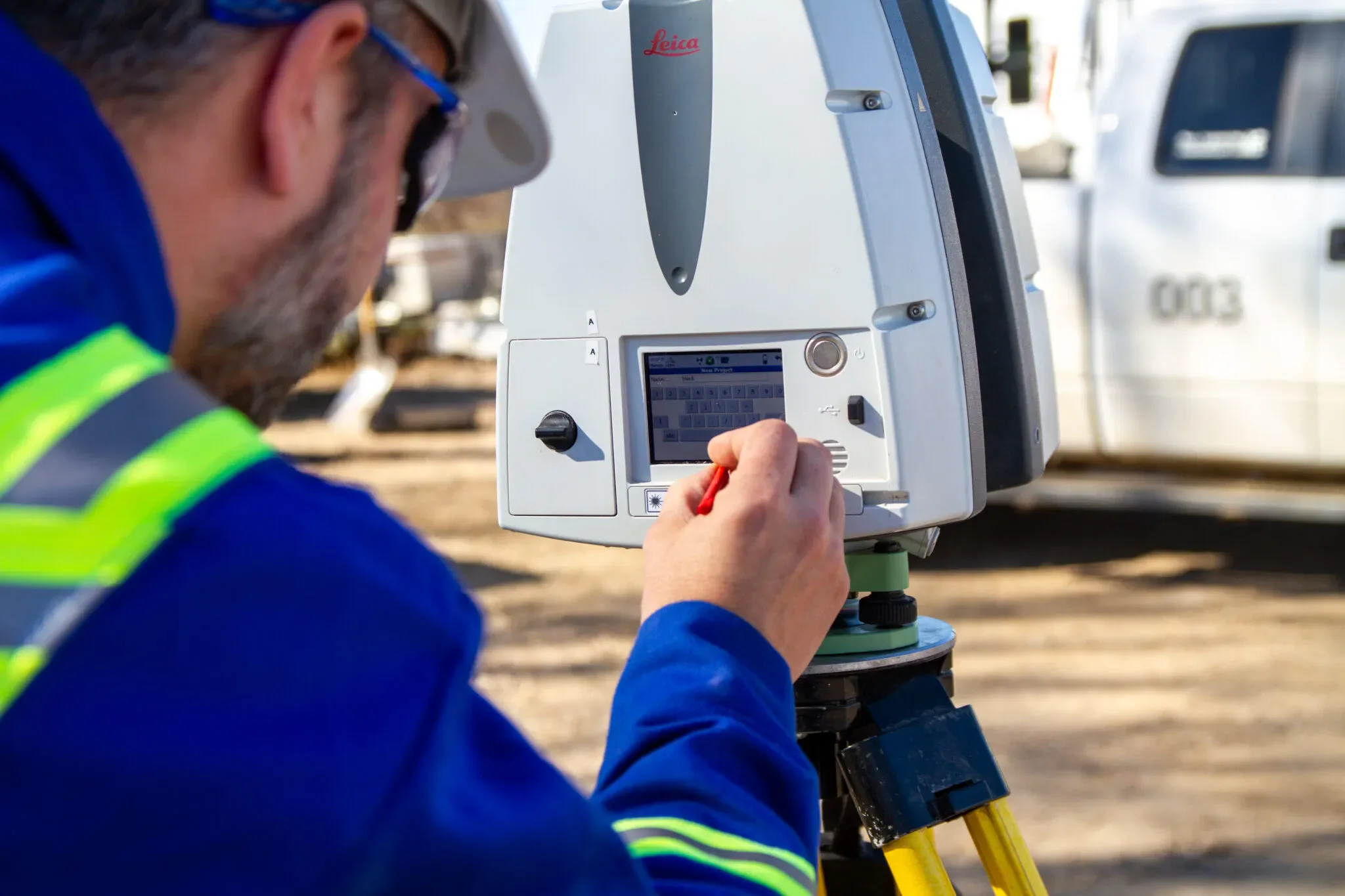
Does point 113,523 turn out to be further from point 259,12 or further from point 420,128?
point 420,128

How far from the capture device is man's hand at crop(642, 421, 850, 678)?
A: 110cm

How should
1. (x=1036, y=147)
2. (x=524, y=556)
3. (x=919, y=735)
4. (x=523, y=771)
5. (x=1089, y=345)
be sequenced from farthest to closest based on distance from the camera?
(x=524, y=556) → (x=1036, y=147) → (x=1089, y=345) → (x=919, y=735) → (x=523, y=771)

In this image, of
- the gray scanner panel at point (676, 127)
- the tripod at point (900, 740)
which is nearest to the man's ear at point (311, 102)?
the gray scanner panel at point (676, 127)

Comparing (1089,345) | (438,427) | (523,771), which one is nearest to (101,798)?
(523,771)

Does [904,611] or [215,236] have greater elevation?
[215,236]

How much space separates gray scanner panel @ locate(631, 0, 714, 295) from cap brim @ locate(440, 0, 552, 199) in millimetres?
239

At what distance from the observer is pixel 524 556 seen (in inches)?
251

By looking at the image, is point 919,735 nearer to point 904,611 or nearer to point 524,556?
point 904,611

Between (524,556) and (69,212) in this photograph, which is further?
(524,556)

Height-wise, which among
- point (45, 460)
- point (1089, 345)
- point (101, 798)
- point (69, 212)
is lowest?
point (1089, 345)

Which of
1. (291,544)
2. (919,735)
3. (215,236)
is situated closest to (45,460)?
(291,544)

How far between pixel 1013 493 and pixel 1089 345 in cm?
58

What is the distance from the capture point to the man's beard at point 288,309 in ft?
2.75

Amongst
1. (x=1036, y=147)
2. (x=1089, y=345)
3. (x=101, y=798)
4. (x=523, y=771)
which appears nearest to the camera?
(x=101, y=798)
